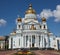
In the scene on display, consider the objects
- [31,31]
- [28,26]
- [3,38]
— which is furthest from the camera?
[3,38]

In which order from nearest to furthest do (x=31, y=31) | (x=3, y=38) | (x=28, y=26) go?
(x=31, y=31) < (x=28, y=26) < (x=3, y=38)

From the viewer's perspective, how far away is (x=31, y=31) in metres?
93.1

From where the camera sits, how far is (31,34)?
9300 cm

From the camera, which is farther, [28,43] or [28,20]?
[28,20]

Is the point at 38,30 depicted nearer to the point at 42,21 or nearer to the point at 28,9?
the point at 42,21

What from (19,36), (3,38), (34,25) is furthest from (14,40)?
(3,38)

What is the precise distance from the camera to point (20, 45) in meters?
94.9

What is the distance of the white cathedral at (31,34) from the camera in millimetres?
93250

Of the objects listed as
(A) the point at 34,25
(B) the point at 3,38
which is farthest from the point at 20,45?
(B) the point at 3,38

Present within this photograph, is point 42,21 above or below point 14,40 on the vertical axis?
above

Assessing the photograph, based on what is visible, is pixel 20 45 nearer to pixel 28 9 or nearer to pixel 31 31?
pixel 31 31

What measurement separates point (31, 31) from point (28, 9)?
1416 cm

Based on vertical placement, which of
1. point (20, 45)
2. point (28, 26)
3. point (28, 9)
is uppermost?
point (28, 9)

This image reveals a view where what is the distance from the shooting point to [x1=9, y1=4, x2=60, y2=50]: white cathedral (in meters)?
93.2
